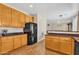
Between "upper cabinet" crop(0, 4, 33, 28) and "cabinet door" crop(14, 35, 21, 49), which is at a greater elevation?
"upper cabinet" crop(0, 4, 33, 28)

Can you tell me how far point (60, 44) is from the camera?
375cm

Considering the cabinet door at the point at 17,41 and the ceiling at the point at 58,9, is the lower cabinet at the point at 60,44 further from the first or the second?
the cabinet door at the point at 17,41

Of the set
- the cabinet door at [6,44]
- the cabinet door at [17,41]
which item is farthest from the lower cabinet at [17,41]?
the cabinet door at [6,44]

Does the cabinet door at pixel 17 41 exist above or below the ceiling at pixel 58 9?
below

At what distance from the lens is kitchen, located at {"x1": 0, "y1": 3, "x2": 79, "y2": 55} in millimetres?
2949

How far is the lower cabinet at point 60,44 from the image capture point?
3.41m

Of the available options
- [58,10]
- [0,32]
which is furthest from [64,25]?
[0,32]

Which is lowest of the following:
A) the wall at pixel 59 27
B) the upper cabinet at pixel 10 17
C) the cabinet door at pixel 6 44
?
the cabinet door at pixel 6 44

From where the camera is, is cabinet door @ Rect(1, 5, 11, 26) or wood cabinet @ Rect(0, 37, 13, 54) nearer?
wood cabinet @ Rect(0, 37, 13, 54)

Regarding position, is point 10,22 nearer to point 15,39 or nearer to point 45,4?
point 15,39

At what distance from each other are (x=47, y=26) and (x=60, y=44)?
3.16 feet

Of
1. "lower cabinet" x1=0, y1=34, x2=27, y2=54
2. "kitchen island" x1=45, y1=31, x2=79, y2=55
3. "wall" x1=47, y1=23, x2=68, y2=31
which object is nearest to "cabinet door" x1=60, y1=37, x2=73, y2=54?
"kitchen island" x1=45, y1=31, x2=79, y2=55

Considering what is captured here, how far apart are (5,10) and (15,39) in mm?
1092

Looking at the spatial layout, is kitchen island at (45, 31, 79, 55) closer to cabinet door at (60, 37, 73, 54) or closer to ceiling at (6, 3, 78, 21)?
cabinet door at (60, 37, 73, 54)
